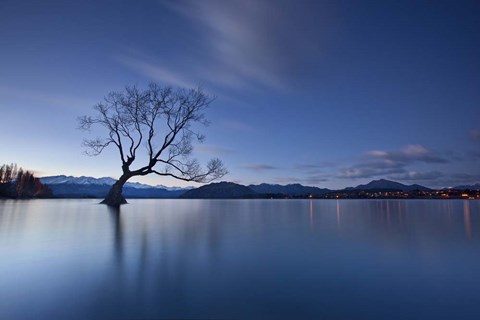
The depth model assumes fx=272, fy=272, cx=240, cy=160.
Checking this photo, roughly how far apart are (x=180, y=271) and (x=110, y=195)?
81.9 ft

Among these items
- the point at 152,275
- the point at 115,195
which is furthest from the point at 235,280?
the point at 115,195

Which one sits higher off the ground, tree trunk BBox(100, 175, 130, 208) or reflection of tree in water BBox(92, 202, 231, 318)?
tree trunk BBox(100, 175, 130, 208)

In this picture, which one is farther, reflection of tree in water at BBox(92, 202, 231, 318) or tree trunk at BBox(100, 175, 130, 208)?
tree trunk at BBox(100, 175, 130, 208)

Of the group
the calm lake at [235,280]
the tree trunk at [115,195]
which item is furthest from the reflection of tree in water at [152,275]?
the tree trunk at [115,195]

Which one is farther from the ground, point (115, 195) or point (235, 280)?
point (115, 195)

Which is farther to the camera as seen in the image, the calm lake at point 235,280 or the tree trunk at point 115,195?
the tree trunk at point 115,195

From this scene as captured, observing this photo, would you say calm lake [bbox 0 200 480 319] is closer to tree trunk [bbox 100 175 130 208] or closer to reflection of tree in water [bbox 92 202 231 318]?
reflection of tree in water [bbox 92 202 231 318]

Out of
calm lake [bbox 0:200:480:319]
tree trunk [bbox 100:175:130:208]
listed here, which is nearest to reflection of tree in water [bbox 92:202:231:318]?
calm lake [bbox 0:200:480:319]

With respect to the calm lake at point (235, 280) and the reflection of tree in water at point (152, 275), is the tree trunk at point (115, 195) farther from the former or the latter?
the reflection of tree in water at point (152, 275)

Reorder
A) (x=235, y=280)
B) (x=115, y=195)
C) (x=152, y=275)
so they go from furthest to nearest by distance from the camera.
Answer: (x=115, y=195) < (x=152, y=275) < (x=235, y=280)

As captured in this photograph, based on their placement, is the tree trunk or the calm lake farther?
the tree trunk

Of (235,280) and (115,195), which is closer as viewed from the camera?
(235,280)

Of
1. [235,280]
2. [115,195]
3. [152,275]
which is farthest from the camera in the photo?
[115,195]

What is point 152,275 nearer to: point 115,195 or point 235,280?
point 235,280
